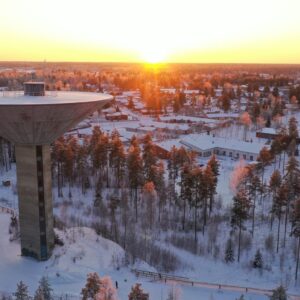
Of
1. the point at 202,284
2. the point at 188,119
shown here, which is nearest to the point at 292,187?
the point at 202,284

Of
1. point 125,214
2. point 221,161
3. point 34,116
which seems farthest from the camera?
point 221,161

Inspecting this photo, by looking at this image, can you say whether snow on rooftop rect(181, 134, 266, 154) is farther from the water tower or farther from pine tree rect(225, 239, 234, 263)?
the water tower

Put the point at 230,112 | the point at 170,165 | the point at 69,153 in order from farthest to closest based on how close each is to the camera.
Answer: the point at 230,112, the point at 170,165, the point at 69,153

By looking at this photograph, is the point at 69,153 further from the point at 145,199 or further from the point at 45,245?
the point at 45,245

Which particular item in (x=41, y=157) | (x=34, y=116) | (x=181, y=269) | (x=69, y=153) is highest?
(x=34, y=116)

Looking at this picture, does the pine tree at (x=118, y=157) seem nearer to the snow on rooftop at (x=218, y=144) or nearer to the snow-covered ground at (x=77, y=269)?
the snow-covered ground at (x=77, y=269)

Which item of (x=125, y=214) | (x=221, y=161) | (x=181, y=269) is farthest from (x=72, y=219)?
(x=221, y=161)

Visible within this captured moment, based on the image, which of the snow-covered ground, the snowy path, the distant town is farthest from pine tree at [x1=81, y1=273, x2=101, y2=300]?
the snowy path
